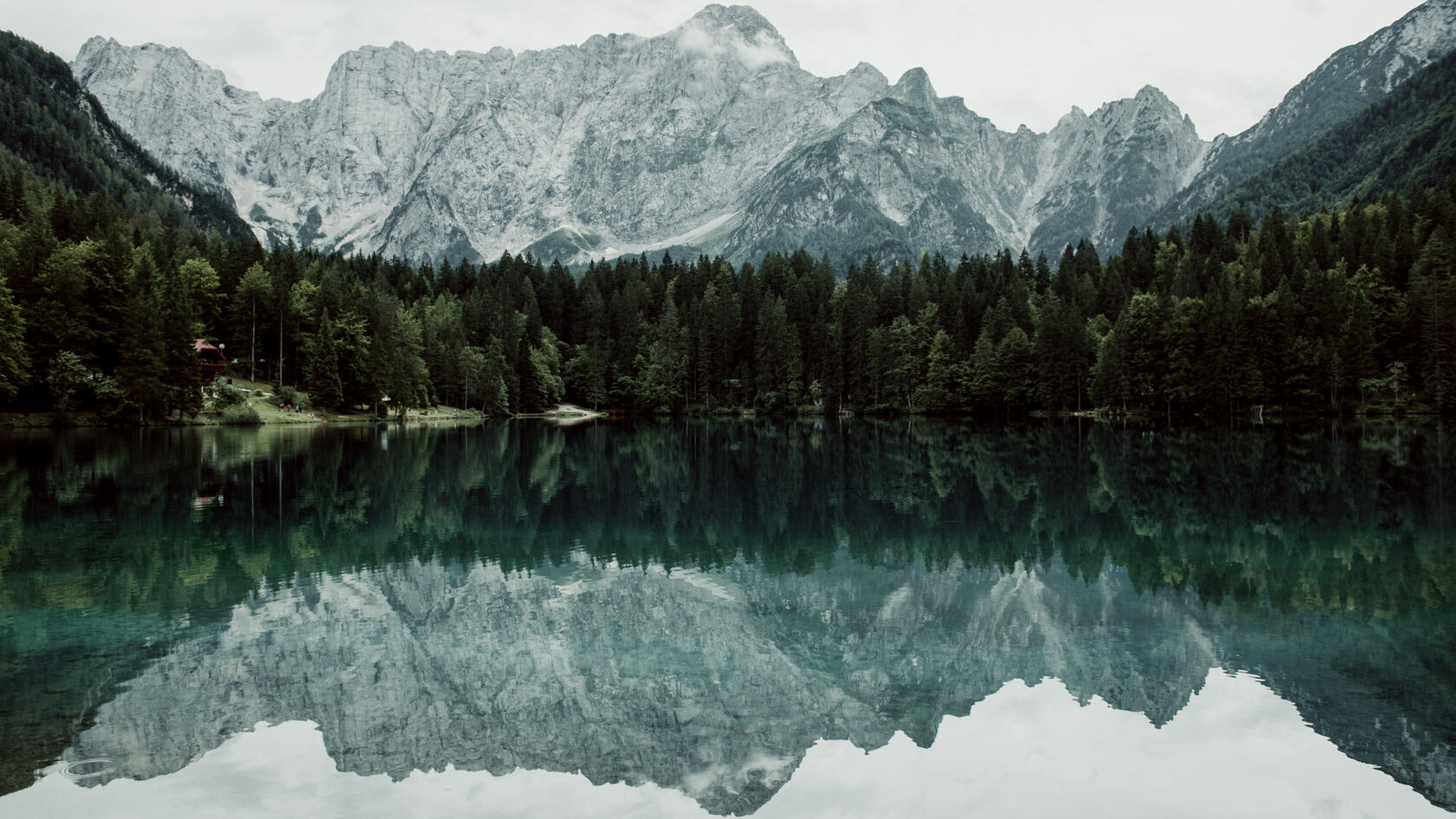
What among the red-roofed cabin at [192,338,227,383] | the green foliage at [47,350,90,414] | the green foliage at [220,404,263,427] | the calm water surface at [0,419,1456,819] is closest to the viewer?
the calm water surface at [0,419,1456,819]

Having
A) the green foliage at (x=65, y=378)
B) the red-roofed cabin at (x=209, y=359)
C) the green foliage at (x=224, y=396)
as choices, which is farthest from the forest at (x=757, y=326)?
the green foliage at (x=224, y=396)

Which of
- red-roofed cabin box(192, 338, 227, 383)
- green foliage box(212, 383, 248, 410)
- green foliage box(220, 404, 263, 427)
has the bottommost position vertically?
green foliage box(220, 404, 263, 427)

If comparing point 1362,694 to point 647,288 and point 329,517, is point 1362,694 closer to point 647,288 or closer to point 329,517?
point 329,517

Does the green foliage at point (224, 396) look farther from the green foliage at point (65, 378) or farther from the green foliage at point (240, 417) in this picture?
the green foliage at point (65, 378)

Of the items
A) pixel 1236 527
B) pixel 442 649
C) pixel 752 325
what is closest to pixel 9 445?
pixel 442 649

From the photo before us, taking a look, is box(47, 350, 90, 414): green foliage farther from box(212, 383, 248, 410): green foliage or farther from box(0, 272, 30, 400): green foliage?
box(212, 383, 248, 410): green foliage

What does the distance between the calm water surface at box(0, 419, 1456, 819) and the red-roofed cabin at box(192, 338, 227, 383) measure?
2761 inches

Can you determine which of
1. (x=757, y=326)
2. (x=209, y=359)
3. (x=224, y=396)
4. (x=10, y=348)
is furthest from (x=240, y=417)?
(x=757, y=326)

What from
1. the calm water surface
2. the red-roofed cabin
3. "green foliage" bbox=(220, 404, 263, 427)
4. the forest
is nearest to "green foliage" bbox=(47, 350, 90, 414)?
the forest

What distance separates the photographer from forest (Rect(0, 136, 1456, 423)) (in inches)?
3036

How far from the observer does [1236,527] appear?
919 inches

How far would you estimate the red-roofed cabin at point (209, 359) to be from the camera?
91000 millimetres

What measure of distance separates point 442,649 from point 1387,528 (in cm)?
2367

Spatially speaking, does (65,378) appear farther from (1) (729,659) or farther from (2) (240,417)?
(1) (729,659)
